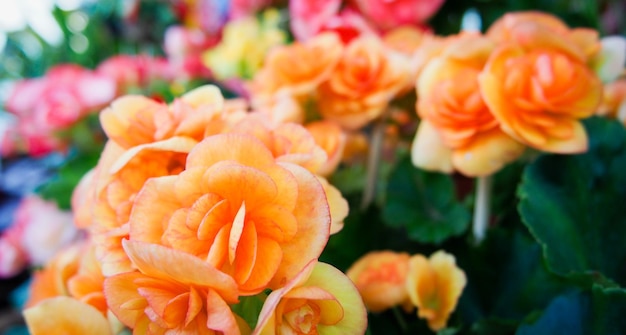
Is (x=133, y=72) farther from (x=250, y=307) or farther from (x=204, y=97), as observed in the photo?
(x=250, y=307)

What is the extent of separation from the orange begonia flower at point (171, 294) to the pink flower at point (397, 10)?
0.52 metres

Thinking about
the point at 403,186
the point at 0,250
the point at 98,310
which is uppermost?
the point at 98,310

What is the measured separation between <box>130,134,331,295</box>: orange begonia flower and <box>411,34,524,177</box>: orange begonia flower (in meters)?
0.19

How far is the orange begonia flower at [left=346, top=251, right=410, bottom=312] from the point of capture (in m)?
0.38

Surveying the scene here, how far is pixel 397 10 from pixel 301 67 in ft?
0.75

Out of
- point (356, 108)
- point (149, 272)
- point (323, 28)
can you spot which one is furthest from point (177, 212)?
point (323, 28)

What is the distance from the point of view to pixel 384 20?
2.25ft

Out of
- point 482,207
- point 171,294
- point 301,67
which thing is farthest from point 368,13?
point 171,294

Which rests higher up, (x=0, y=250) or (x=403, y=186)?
(x=403, y=186)

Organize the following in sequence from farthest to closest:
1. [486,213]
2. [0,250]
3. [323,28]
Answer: [0,250], [323,28], [486,213]

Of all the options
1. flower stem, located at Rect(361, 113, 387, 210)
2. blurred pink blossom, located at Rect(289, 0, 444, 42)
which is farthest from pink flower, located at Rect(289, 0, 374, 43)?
flower stem, located at Rect(361, 113, 387, 210)

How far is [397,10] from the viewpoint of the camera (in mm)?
679

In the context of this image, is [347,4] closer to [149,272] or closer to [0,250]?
[149,272]

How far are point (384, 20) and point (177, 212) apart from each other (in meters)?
0.51
